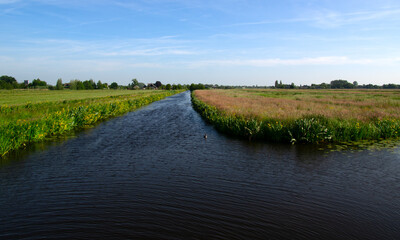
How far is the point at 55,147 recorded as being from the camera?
14.2 m

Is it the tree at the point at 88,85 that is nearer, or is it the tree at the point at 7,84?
the tree at the point at 7,84

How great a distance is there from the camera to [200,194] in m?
7.88

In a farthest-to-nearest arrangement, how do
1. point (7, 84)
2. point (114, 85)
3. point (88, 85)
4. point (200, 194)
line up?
1. point (114, 85)
2. point (88, 85)
3. point (7, 84)
4. point (200, 194)

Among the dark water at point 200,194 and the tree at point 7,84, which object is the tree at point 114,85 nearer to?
the tree at point 7,84

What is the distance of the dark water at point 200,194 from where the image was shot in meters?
5.93

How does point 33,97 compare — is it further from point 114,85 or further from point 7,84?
point 114,85

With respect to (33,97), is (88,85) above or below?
above

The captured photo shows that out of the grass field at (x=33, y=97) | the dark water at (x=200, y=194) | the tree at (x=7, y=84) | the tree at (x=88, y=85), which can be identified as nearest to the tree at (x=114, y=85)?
the tree at (x=88, y=85)

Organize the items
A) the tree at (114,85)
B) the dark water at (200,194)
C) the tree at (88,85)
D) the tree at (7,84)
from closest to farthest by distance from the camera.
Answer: the dark water at (200,194) < the tree at (7,84) < the tree at (88,85) < the tree at (114,85)

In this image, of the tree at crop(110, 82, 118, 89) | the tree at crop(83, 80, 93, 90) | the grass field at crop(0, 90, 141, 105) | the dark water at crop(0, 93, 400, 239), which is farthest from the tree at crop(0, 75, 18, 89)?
the dark water at crop(0, 93, 400, 239)

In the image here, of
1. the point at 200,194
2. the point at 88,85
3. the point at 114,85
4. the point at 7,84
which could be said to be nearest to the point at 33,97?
the point at 200,194

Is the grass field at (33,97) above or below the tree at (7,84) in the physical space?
below

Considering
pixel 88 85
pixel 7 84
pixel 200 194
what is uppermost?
pixel 88 85

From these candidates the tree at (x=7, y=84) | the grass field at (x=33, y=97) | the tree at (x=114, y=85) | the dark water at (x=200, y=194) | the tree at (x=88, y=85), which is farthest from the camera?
the tree at (x=114, y=85)
